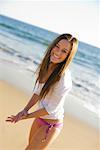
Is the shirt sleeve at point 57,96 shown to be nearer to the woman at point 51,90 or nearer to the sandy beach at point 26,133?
the woman at point 51,90

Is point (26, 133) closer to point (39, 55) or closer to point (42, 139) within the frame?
point (42, 139)

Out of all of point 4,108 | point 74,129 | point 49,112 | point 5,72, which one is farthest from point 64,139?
point 5,72

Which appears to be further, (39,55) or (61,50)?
(39,55)

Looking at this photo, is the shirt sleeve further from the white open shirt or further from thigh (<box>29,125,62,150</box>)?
thigh (<box>29,125,62,150</box>)

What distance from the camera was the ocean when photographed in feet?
14.2

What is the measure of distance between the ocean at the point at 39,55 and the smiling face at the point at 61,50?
1.63 m

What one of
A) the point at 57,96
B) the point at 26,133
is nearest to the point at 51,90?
the point at 57,96

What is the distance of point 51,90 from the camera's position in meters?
1.83

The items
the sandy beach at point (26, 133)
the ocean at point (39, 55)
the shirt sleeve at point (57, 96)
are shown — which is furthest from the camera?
the ocean at point (39, 55)

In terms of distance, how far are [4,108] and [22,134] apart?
1.16 ft

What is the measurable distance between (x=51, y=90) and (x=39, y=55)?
12.4 feet

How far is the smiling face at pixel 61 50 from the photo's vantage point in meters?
1.83

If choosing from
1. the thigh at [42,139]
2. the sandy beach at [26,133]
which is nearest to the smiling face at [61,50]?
the thigh at [42,139]

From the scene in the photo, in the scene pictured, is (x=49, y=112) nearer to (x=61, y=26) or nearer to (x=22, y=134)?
(x=22, y=134)
